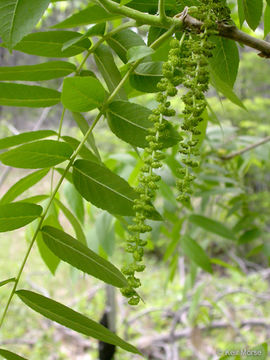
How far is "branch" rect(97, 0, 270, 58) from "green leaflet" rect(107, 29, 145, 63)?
0.22 ft

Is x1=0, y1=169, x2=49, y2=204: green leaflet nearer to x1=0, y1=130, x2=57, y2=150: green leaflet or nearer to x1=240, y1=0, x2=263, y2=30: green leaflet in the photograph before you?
x1=0, y1=130, x2=57, y2=150: green leaflet

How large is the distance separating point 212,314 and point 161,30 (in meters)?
2.86

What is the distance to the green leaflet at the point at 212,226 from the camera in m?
1.41

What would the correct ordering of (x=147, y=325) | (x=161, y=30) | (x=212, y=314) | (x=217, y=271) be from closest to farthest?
(x=161, y=30)
(x=212, y=314)
(x=147, y=325)
(x=217, y=271)

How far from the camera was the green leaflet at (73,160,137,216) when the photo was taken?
63cm

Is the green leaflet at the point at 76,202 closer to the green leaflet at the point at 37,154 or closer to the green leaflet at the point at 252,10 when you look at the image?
the green leaflet at the point at 37,154

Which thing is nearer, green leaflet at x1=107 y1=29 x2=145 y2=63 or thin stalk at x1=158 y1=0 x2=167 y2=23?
thin stalk at x1=158 y1=0 x2=167 y2=23

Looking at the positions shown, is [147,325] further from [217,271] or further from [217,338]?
[217,271]

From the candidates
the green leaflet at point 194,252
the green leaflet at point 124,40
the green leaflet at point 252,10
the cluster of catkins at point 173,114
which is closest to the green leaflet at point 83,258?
the cluster of catkins at point 173,114

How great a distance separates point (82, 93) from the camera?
0.63m

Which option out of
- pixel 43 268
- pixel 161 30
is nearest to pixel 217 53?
pixel 161 30

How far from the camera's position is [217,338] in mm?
3303

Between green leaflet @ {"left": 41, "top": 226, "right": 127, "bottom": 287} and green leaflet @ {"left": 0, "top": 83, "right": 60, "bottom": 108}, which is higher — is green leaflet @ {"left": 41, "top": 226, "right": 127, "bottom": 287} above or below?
below

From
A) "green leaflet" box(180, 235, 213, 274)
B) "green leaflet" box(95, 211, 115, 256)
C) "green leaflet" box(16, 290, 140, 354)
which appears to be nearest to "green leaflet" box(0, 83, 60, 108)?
"green leaflet" box(16, 290, 140, 354)
